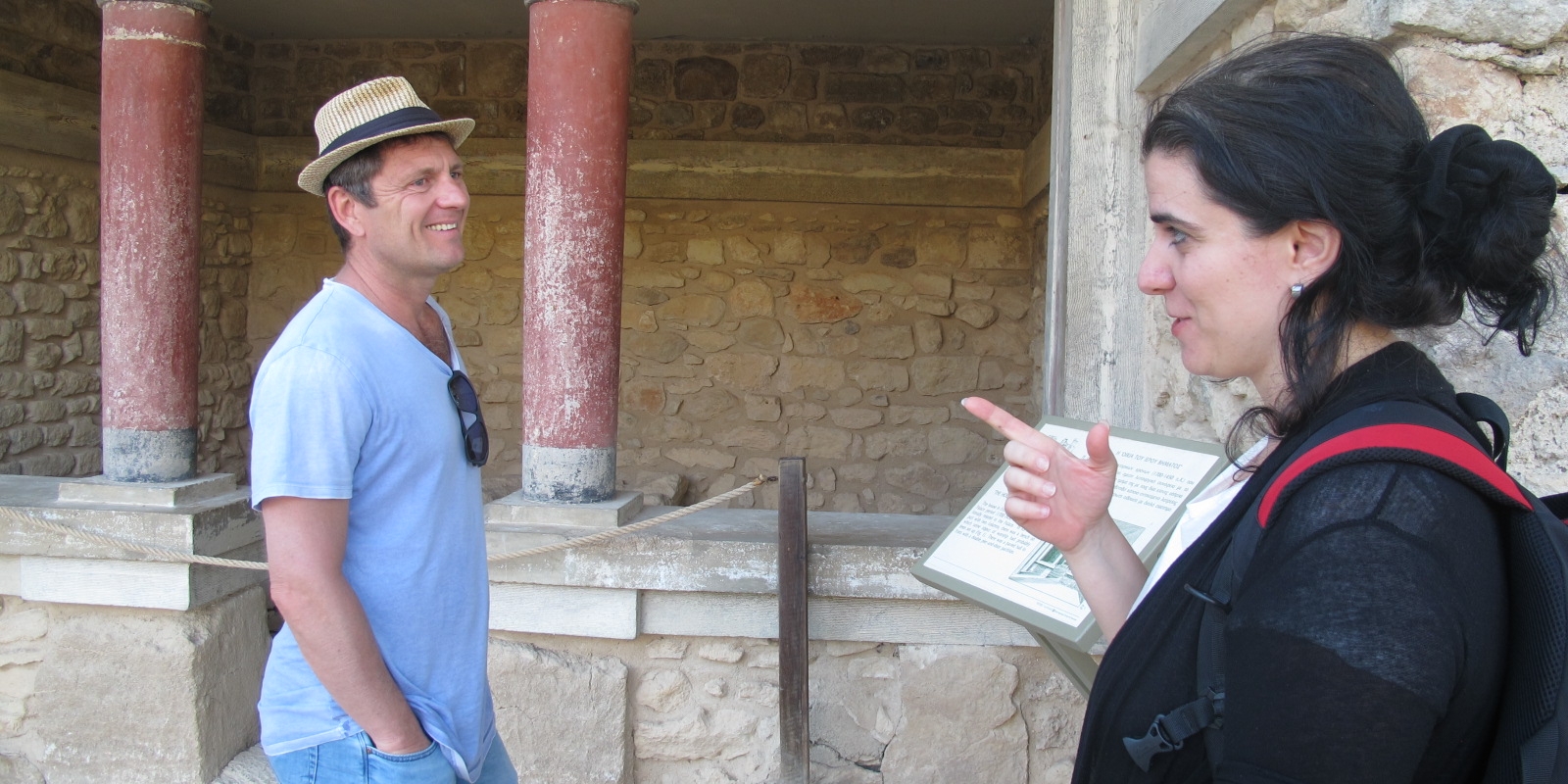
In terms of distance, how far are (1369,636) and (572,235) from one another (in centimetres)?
238

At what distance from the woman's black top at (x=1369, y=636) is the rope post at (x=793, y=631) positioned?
5.77 feet

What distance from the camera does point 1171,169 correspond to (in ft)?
3.23

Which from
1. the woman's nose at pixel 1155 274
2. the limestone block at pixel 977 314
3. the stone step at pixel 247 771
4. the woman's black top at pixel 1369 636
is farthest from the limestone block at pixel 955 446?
the woman's black top at pixel 1369 636

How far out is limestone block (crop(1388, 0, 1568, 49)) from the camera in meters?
1.40

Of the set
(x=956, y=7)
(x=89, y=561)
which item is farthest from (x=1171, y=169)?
(x=956, y=7)

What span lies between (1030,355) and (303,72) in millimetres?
4433

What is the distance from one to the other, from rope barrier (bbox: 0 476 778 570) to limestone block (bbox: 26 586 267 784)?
0.78 feet

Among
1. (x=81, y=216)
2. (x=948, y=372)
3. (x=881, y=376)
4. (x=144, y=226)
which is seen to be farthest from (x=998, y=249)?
(x=81, y=216)

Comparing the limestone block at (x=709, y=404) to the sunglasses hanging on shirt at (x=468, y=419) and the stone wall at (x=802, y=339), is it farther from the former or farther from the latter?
the sunglasses hanging on shirt at (x=468, y=419)

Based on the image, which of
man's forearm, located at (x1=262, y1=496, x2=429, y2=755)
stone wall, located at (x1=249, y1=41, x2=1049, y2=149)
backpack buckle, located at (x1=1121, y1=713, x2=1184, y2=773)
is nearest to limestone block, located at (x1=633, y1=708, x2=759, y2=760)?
man's forearm, located at (x1=262, y1=496, x2=429, y2=755)

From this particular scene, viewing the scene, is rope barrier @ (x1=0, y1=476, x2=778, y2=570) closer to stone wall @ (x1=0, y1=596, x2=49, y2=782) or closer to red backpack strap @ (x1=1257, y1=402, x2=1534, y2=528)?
stone wall @ (x1=0, y1=596, x2=49, y2=782)

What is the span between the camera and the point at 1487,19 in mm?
1415

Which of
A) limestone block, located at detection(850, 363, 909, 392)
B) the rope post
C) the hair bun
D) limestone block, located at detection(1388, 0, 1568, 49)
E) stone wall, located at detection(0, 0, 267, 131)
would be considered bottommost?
the rope post

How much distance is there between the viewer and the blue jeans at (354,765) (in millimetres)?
1478
